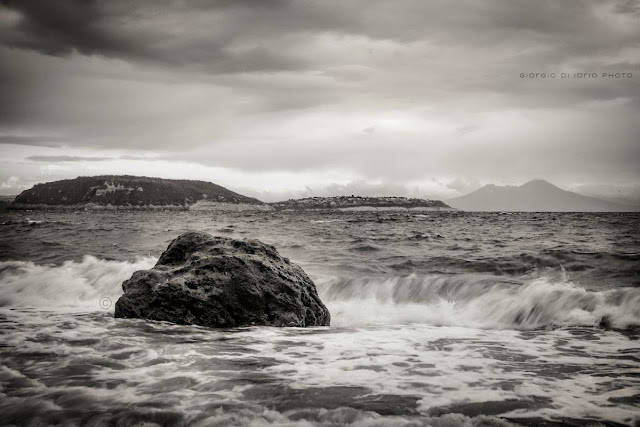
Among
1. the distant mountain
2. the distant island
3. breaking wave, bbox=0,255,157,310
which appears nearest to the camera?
breaking wave, bbox=0,255,157,310

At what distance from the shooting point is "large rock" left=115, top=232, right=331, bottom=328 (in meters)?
7.51

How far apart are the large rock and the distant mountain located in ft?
571

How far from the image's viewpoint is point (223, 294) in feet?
25.2

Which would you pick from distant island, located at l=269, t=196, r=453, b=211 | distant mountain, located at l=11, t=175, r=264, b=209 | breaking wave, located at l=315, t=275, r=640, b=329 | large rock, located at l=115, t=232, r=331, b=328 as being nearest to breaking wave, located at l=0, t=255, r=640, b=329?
breaking wave, located at l=315, t=275, r=640, b=329

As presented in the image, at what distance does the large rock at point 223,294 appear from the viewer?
7508 mm

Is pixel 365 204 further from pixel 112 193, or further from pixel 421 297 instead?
pixel 421 297

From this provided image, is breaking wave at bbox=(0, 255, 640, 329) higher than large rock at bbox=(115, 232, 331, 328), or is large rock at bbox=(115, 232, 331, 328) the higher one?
large rock at bbox=(115, 232, 331, 328)

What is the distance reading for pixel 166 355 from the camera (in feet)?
18.0

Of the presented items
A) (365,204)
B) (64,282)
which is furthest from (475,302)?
(365,204)

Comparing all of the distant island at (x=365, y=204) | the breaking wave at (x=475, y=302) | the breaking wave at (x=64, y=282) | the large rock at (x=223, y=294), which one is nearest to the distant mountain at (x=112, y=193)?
the distant island at (x=365, y=204)

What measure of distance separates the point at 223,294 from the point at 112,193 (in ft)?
592

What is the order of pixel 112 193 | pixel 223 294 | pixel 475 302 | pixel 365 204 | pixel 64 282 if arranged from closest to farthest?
pixel 223 294
pixel 475 302
pixel 64 282
pixel 365 204
pixel 112 193

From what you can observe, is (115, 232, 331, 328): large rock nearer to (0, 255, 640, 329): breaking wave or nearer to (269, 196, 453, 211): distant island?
(0, 255, 640, 329): breaking wave

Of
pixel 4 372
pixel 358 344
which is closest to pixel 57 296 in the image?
pixel 4 372
